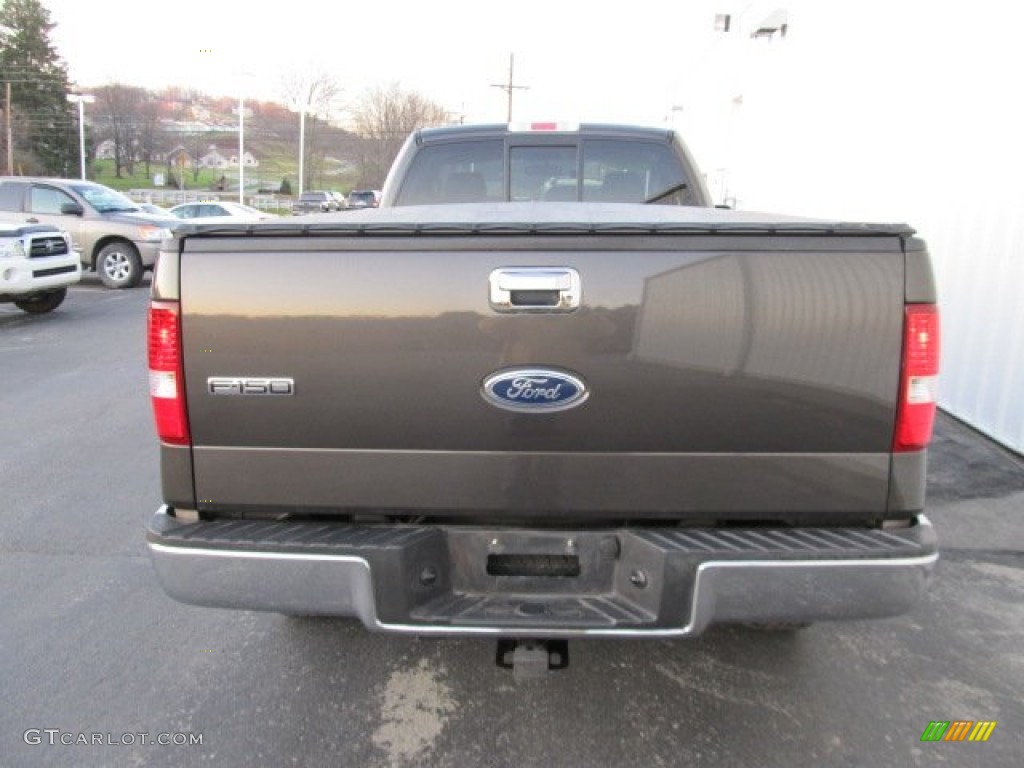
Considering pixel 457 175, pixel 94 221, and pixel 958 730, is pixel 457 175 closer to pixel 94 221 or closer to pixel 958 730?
pixel 958 730

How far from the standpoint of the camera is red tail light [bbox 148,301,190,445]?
2.18 meters

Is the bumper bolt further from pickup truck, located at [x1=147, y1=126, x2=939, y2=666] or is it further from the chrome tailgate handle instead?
the chrome tailgate handle

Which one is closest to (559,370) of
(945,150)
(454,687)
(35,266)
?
(454,687)

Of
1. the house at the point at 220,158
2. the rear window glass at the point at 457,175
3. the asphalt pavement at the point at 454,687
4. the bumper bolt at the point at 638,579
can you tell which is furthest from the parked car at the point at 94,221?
the house at the point at 220,158

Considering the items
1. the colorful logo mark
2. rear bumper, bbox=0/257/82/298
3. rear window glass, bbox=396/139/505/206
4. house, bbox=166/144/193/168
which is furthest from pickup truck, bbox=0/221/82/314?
house, bbox=166/144/193/168

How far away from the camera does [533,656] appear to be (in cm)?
226

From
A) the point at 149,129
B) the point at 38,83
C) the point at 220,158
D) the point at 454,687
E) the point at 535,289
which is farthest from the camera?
the point at 220,158

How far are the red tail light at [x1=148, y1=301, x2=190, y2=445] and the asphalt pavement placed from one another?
1.09m

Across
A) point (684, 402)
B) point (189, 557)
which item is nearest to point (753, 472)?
point (684, 402)

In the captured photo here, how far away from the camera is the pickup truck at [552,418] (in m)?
2.11

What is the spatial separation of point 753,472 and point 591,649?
127 centimetres

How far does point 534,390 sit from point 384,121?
51.7 m

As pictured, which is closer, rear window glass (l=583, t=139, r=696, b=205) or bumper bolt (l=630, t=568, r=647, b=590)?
bumper bolt (l=630, t=568, r=647, b=590)

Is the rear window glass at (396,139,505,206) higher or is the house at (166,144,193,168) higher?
the house at (166,144,193,168)
